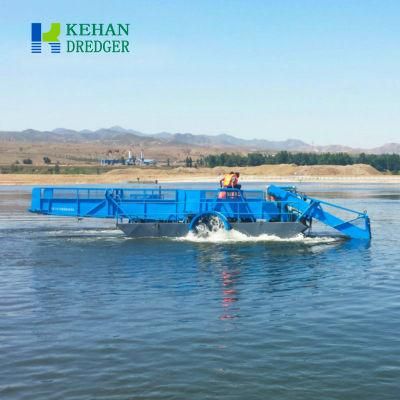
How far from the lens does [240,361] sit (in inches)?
428

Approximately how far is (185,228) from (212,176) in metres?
115

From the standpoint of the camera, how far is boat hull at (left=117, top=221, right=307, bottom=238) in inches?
1085

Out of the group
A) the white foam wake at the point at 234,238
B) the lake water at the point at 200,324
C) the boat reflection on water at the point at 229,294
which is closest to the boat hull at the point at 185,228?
the white foam wake at the point at 234,238

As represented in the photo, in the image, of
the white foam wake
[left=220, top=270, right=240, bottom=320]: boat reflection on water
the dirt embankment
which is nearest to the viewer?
[left=220, top=270, right=240, bottom=320]: boat reflection on water

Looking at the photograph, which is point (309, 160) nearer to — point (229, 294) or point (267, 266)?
point (267, 266)

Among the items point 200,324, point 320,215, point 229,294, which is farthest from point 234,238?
point 200,324

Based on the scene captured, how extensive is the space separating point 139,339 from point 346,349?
3.72 metres

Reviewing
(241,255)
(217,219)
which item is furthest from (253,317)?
(217,219)

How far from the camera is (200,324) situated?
43.5 ft

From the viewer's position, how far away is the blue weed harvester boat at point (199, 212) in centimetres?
2772

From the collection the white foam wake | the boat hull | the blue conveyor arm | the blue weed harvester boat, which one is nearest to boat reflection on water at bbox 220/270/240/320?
the white foam wake

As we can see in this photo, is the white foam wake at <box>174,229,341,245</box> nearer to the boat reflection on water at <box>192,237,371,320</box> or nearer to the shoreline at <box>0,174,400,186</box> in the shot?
the boat reflection on water at <box>192,237,371,320</box>

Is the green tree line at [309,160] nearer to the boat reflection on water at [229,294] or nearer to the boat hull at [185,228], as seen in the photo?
the boat hull at [185,228]

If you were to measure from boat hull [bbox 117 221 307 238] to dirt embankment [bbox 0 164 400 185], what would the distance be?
313 feet
